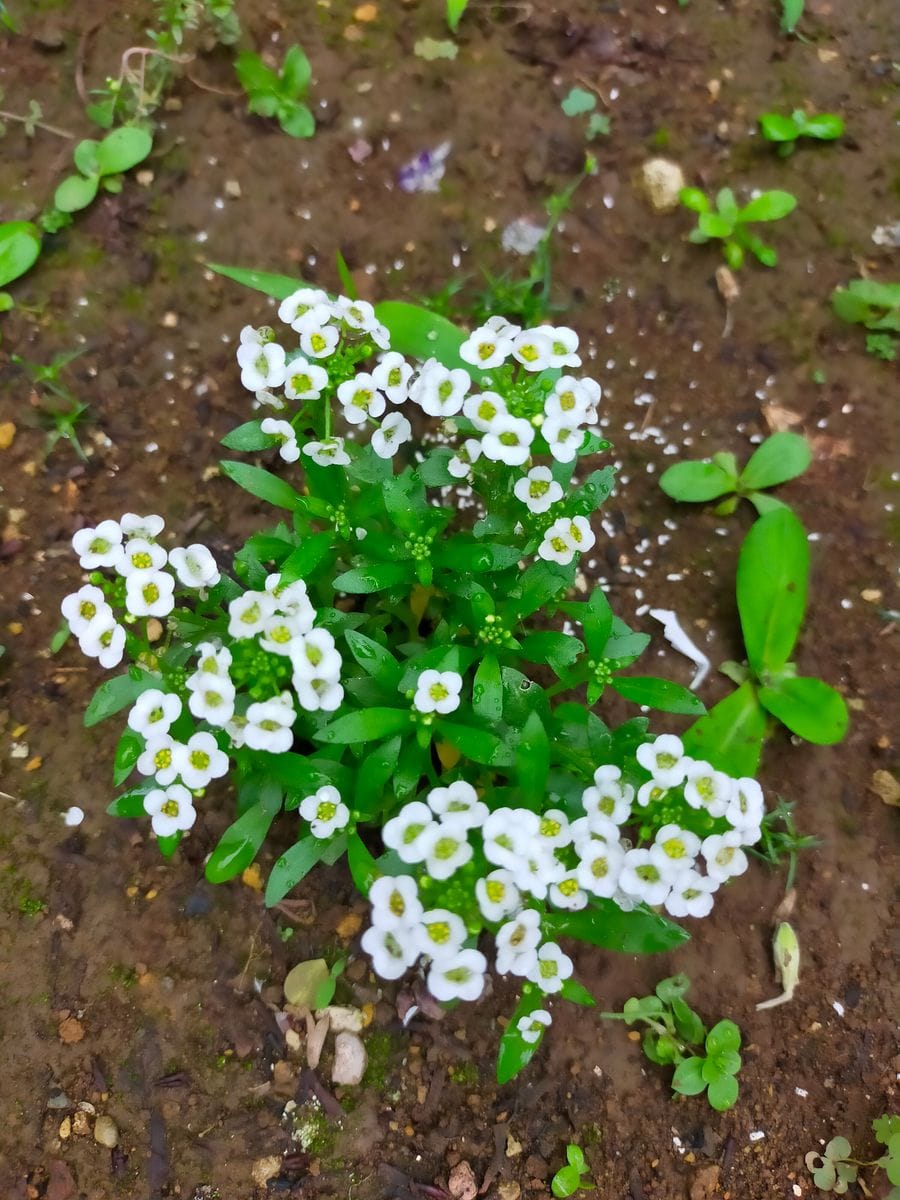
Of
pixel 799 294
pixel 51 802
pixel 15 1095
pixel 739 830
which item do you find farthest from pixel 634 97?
pixel 15 1095

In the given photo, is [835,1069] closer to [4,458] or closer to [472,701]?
[472,701]

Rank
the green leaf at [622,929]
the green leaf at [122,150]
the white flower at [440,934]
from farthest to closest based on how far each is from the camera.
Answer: the green leaf at [122,150] < the green leaf at [622,929] < the white flower at [440,934]

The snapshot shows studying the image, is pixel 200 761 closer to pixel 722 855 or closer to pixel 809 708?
pixel 722 855

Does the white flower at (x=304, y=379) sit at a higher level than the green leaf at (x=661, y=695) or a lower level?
higher

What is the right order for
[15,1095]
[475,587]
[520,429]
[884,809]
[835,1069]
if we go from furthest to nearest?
[884,809] < [835,1069] < [15,1095] < [475,587] < [520,429]

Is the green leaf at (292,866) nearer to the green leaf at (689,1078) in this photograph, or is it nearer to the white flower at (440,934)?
the white flower at (440,934)

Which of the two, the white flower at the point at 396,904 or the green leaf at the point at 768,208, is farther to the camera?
the green leaf at the point at 768,208

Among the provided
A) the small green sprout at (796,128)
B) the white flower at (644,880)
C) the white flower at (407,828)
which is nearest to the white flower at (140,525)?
the white flower at (407,828)
